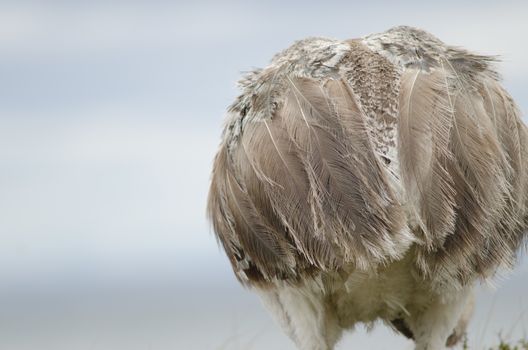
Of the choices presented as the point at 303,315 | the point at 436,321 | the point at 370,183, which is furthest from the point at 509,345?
the point at 370,183

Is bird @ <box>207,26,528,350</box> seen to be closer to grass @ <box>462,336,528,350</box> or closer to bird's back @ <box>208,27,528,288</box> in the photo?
A: bird's back @ <box>208,27,528,288</box>

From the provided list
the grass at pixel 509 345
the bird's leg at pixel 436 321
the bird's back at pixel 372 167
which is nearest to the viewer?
the bird's back at pixel 372 167

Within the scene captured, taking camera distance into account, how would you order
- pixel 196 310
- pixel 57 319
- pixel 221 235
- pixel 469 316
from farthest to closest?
pixel 196 310
pixel 57 319
pixel 469 316
pixel 221 235

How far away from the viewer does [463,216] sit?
30.5 feet

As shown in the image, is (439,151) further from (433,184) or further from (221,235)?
(221,235)

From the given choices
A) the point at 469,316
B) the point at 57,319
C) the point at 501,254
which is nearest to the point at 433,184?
the point at 501,254

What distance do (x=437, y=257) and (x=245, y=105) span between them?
1575 millimetres

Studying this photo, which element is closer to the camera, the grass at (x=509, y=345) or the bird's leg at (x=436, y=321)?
the bird's leg at (x=436, y=321)

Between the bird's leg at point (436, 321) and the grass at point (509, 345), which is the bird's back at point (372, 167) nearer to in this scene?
the bird's leg at point (436, 321)

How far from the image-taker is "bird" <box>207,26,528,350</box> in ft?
30.0

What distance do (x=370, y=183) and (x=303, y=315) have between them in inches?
45.1

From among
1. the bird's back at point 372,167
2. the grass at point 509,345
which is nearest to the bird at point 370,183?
the bird's back at point 372,167

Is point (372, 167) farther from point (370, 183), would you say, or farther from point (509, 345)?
point (509, 345)

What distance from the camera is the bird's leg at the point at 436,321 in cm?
998
